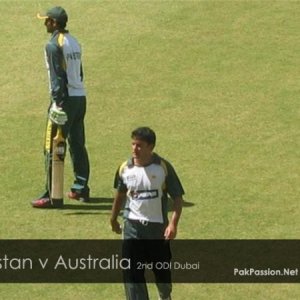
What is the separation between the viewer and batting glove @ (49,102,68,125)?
49.9 feet

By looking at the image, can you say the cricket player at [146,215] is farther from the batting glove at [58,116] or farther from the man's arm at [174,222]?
the batting glove at [58,116]

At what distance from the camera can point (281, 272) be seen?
1362cm

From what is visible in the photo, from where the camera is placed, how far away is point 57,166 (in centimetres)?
1548

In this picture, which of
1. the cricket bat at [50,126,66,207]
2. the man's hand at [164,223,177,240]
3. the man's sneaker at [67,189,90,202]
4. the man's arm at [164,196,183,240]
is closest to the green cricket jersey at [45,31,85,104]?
the cricket bat at [50,126,66,207]

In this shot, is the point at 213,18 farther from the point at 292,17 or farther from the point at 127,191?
the point at 127,191

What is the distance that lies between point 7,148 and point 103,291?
489cm

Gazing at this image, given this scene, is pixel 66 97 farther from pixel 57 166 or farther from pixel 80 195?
pixel 80 195

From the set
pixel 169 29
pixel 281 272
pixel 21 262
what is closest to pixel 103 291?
pixel 21 262

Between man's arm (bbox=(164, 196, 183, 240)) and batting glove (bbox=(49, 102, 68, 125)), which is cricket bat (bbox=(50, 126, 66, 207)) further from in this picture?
man's arm (bbox=(164, 196, 183, 240))

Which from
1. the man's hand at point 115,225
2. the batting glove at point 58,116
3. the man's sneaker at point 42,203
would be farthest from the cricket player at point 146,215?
the man's sneaker at point 42,203

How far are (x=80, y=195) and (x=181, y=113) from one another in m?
3.75

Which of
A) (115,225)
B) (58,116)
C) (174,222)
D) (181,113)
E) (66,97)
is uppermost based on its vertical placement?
(66,97)

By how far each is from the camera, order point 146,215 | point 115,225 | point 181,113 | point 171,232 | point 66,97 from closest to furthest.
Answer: point 171,232 < point 146,215 < point 115,225 < point 66,97 < point 181,113

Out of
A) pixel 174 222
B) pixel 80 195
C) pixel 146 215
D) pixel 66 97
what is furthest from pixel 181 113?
pixel 174 222
